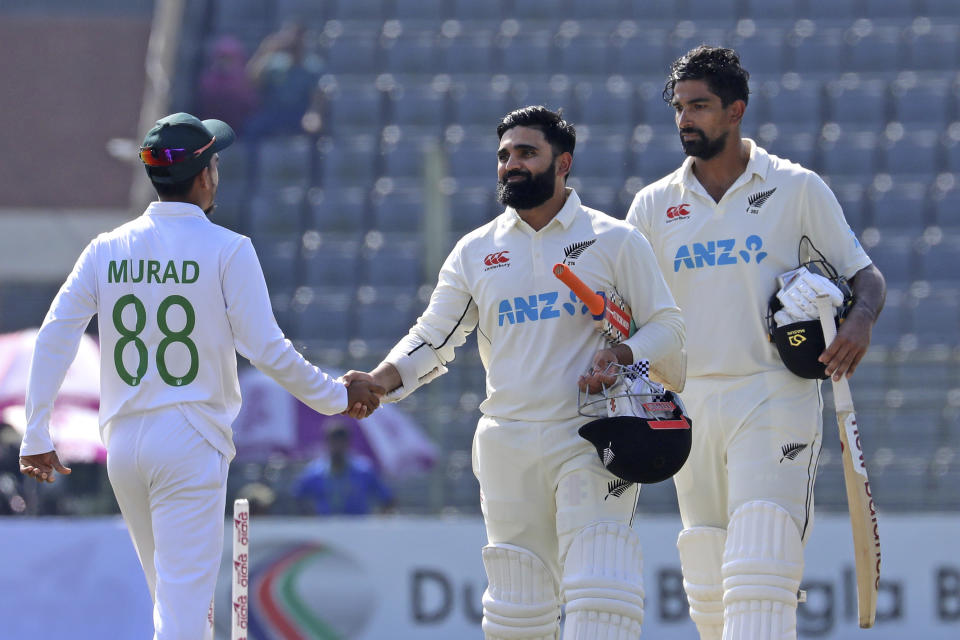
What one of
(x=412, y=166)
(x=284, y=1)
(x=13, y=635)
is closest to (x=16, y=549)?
(x=13, y=635)

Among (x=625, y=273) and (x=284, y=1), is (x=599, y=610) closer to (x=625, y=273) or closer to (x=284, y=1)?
(x=625, y=273)

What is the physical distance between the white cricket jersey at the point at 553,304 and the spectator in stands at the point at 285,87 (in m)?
9.90

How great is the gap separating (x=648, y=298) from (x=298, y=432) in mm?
6251

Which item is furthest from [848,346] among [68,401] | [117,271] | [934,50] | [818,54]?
[934,50]

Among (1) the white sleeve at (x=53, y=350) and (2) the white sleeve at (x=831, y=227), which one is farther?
(2) the white sleeve at (x=831, y=227)

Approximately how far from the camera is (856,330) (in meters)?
5.01

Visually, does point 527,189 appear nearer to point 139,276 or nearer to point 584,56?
point 139,276

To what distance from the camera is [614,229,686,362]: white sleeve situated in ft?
16.0

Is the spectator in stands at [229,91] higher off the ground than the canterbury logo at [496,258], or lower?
higher

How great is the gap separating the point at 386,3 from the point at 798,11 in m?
4.29

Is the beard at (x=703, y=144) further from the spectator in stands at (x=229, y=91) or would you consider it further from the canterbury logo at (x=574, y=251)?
the spectator in stands at (x=229, y=91)

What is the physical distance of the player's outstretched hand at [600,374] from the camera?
4742 mm

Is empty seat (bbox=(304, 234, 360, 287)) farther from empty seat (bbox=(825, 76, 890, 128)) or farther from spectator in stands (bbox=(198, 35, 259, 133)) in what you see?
empty seat (bbox=(825, 76, 890, 128))

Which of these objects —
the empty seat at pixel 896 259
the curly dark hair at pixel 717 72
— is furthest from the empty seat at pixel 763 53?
the curly dark hair at pixel 717 72
